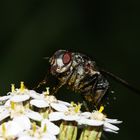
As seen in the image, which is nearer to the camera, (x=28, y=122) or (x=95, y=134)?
(x=28, y=122)

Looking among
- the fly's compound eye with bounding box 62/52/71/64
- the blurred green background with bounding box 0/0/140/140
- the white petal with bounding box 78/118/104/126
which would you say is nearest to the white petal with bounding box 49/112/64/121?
the white petal with bounding box 78/118/104/126

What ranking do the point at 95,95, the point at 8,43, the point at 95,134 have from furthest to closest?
1. the point at 8,43
2. the point at 95,95
3. the point at 95,134

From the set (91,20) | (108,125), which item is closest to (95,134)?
(108,125)

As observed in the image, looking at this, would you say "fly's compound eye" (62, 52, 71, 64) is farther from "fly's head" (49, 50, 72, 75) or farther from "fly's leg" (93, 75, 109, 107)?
"fly's leg" (93, 75, 109, 107)

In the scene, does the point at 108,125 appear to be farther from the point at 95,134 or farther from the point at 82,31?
the point at 82,31

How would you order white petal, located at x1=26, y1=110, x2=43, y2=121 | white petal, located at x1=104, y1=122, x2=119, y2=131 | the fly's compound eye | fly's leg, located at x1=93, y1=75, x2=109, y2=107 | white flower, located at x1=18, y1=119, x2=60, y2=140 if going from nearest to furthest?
white flower, located at x1=18, y1=119, x2=60, y2=140
white petal, located at x1=26, y1=110, x2=43, y2=121
white petal, located at x1=104, y1=122, x2=119, y2=131
the fly's compound eye
fly's leg, located at x1=93, y1=75, x2=109, y2=107
